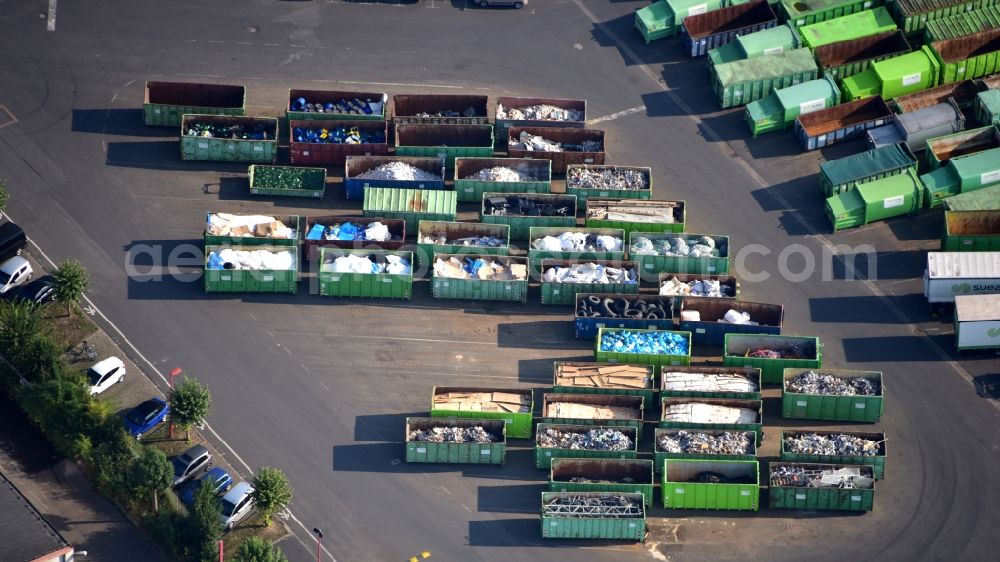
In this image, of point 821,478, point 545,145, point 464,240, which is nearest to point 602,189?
point 545,145

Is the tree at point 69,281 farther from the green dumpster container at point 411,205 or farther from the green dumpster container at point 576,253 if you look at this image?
the green dumpster container at point 576,253

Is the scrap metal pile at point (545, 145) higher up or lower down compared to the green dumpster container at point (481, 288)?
higher up

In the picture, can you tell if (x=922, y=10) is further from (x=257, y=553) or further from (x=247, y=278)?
(x=257, y=553)

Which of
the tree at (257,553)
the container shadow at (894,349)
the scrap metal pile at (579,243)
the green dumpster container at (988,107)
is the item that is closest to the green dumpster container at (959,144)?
the green dumpster container at (988,107)

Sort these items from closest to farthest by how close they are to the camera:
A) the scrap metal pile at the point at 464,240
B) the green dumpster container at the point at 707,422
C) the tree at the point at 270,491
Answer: the tree at the point at 270,491
the green dumpster container at the point at 707,422
the scrap metal pile at the point at 464,240

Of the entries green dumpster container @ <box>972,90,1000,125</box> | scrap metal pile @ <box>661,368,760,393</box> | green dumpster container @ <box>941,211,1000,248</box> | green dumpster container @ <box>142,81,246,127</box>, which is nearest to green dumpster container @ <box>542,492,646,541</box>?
scrap metal pile @ <box>661,368,760,393</box>

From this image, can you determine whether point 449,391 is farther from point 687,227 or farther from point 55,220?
point 55,220
